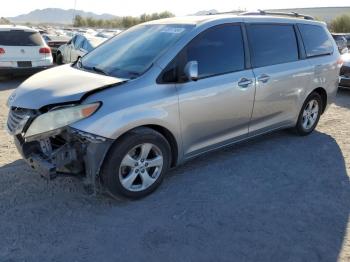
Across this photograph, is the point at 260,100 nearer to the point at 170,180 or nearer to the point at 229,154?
the point at 229,154

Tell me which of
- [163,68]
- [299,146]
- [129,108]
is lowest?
[299,146]

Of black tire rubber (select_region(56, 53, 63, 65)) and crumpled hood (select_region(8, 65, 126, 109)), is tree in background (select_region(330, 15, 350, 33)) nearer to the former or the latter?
black tire rubber (select_region(56, 53, 63, 65))

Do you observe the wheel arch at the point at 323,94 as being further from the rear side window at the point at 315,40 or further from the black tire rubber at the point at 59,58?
the black tire rubber at the point at 59,58

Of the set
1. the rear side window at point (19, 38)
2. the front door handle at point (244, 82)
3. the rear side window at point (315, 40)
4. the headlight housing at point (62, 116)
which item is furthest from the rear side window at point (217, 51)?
the rear side window at point (19, 38)

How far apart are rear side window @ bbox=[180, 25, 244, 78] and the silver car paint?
78 millimetres

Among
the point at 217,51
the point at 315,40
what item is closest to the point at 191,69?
the point at 217,51

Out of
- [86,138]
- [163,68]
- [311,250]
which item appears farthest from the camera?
[163,68]

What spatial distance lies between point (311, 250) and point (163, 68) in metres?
2.18

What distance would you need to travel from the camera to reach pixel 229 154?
17.5ft

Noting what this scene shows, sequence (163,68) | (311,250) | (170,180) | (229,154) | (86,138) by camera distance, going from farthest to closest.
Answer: (229,154)
(170,180)
(163,68)
(86,138)
(311,250)

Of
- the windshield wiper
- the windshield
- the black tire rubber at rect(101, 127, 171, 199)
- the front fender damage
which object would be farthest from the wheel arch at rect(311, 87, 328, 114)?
the front fender damage

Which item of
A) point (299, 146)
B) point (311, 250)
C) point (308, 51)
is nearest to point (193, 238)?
point (311, 250)

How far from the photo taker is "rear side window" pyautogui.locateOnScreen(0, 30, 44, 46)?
10605 millimetres

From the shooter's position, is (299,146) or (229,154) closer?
(229,154)
